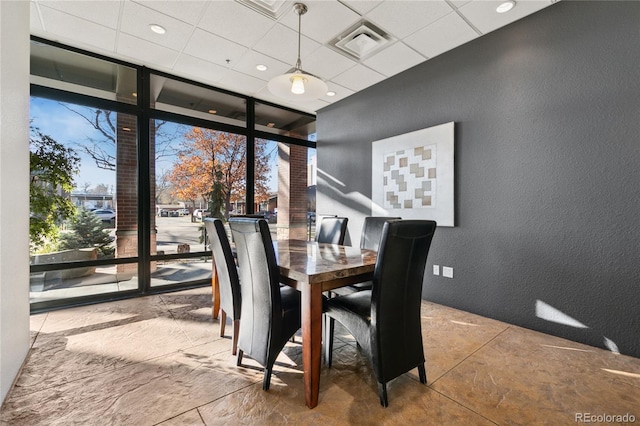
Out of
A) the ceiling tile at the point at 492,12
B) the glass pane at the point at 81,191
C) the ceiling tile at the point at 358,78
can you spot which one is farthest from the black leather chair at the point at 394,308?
the glass pane at the point at 81,191

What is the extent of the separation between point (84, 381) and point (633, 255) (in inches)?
159

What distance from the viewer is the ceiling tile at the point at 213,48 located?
2981mm

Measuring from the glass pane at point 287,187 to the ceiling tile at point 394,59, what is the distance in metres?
2.07

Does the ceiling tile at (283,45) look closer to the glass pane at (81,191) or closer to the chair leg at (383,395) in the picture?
the glass pane at (81,191)

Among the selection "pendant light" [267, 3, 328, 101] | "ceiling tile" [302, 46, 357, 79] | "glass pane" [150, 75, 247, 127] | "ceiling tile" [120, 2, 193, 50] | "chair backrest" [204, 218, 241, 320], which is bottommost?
"chair backrest" [204, 218, 241, 320]

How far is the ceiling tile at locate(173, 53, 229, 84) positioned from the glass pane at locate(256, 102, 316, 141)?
920 mm

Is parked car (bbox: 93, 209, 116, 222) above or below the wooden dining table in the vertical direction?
above

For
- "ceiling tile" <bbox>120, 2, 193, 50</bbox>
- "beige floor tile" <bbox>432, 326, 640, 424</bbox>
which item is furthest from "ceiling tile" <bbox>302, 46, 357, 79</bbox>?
"beige floor tile" <bbox>432, 326, 640, 424</bbox>

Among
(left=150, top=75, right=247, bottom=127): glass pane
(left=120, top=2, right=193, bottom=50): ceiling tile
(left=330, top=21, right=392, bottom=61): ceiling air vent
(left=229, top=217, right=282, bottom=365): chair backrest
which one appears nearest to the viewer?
(left=229, top=217, right=282, bottom=365): chair backrest

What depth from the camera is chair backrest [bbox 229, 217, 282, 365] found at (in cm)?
167

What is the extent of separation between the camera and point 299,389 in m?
1.76

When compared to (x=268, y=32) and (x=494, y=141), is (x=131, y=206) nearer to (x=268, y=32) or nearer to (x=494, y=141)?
(x=268, y=32)

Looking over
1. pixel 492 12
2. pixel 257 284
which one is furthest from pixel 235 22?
pixel 257 284

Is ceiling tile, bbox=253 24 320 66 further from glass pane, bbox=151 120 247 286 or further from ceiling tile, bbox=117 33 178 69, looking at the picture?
glass pane, bbox=151 120 247 286
